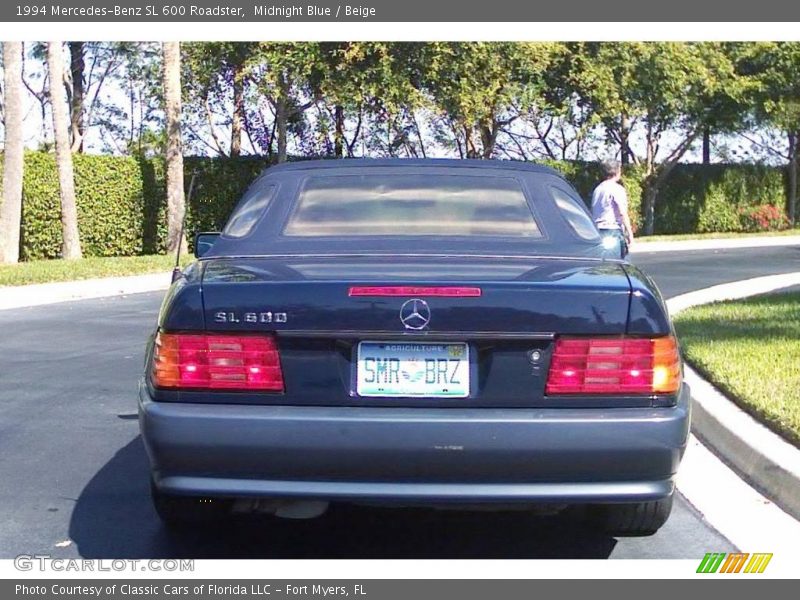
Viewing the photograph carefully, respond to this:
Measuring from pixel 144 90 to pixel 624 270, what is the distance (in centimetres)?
3481

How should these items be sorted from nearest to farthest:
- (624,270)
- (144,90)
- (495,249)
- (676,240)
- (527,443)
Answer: (527,443) → (624,270) → (495,249) → (676,240) → (144,90)

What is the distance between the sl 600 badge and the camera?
13.2 feet

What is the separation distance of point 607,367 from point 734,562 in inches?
45.9

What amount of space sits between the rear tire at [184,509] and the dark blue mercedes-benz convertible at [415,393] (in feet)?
1.67

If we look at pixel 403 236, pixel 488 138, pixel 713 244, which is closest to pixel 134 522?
pixel 403 236

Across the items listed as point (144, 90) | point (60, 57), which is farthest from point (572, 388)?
point (144, 90)

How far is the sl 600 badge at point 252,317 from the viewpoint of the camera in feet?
13.2

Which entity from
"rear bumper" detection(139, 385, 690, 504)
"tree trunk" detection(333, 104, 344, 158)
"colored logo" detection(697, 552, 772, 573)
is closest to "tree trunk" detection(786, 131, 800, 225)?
"tree trunk" detection(333, 104, 344, 158)

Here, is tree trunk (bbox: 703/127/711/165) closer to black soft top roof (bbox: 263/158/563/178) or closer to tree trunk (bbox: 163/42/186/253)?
tree trunk (bbox: 163/42/186/253)

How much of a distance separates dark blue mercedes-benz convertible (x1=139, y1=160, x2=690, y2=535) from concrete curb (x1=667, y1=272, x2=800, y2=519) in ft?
4.74

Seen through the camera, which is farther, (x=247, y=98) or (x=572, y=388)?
(x=247, y=98)

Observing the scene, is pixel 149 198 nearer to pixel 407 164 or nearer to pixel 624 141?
pixel 624 141

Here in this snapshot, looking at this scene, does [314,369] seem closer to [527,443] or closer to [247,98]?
→ [527,443]

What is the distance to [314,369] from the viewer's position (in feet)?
13.2
